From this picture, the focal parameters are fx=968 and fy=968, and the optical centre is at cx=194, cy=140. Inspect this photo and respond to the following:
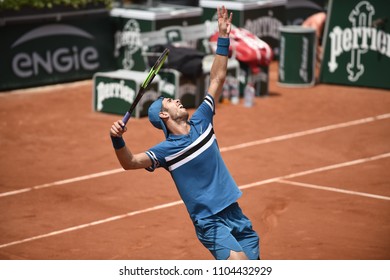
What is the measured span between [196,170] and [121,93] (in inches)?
386

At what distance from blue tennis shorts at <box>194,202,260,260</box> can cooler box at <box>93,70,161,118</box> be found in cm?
936

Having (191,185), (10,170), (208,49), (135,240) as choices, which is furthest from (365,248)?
(208,49)

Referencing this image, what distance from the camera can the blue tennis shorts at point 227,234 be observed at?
8.09 metres

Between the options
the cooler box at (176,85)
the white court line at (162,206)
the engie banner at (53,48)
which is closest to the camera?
the white court line at (162,206)

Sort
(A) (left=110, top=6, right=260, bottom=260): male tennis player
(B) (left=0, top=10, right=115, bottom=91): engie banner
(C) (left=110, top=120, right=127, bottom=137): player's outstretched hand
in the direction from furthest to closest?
(B) (left=0, top=10, right=115, bottom=91): engie banner, (A) (left=110, top=6, right=260, bottom=260): male tennis player, (C) (left=110, top=120, right=127, bottom=137): player's outstretched hand

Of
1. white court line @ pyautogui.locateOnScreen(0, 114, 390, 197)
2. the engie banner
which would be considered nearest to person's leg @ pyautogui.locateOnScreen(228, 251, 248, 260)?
white court line @ pyautogui.locateOnScreen(0, 114, 390, 197)

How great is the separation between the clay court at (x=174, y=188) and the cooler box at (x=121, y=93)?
0.90 ft

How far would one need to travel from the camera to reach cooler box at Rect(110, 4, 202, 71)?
20703 mm

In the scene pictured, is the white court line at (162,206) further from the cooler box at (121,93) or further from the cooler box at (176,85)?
the cooler box at (176,85)

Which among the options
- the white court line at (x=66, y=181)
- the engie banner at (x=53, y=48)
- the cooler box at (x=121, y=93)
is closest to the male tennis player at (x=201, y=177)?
the white court line at (x=66, y=181)

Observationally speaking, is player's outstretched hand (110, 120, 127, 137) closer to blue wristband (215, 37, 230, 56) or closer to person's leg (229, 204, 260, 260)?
person's leg (229, 204, 260, 260)

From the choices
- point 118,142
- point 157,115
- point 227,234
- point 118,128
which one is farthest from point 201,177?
point 118,128

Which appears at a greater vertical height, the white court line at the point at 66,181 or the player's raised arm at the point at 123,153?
the player's raised arm at the point at 123,153

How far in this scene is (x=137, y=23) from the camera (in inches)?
824
